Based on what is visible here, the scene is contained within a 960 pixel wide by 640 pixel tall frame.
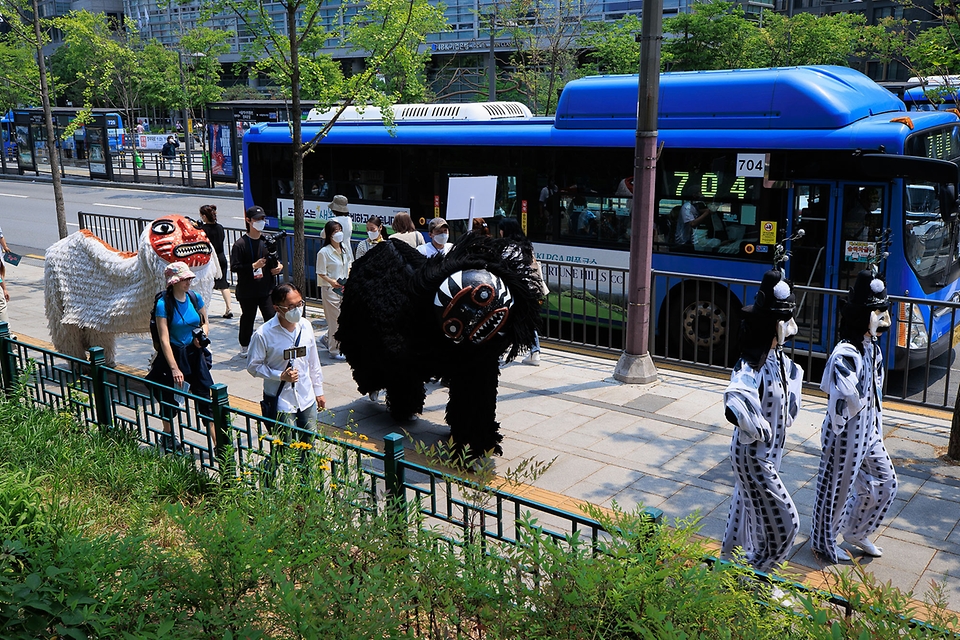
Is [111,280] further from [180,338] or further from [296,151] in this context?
[296,151]

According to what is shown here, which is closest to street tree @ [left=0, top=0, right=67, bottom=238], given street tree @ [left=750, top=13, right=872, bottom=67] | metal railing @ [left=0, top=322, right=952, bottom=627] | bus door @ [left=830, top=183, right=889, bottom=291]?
metal railing @ [left=0, top=322, right=952, bottom=627]

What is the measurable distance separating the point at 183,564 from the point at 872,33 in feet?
73.9

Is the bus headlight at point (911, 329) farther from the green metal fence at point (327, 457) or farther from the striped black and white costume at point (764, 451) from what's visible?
the green metal fence at point (327, 457)

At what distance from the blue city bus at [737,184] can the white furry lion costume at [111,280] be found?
437 cm

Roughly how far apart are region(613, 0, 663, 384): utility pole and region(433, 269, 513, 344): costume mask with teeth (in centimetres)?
289

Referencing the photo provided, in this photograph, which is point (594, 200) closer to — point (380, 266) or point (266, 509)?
point (380, 266)

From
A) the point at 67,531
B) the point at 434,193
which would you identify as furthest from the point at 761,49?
the point at 67,531

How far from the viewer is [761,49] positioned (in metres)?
26.9

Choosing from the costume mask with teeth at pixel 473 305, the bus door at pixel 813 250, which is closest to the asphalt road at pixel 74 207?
the costume mask with teeth at pixel 473 305

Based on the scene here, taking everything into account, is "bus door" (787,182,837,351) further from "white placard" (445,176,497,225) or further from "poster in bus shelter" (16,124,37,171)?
"poster in bus shelter" (16,124,37,171)

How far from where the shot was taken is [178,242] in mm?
8211

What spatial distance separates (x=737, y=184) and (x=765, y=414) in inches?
228

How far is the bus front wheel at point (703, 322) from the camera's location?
1021cm

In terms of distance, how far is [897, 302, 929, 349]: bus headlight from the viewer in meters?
8.57
